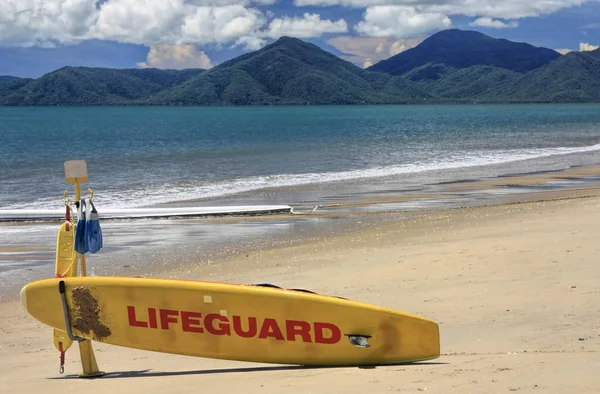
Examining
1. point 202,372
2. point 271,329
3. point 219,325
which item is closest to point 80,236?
point 219,325

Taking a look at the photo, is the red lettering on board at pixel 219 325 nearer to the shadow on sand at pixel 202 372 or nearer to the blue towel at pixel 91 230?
the shadow on sand at pixel 202 372

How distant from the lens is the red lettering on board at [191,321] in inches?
254

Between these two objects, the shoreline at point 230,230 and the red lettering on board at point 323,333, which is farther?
the shoreline at point 230,230

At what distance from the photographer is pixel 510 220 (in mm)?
15227

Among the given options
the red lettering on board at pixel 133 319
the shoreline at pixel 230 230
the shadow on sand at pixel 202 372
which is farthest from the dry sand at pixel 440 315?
the shoreline at pixel 230 230

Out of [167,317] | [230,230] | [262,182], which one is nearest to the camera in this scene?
[167,317]

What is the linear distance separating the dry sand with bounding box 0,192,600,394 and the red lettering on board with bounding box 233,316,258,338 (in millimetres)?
315

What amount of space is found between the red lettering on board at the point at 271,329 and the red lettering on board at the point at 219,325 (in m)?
0.33

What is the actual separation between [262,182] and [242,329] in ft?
74.7

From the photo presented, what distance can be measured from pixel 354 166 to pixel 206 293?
30.1 m

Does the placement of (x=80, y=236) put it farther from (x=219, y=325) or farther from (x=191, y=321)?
(x=219, y=325)

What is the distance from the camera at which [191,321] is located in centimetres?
648

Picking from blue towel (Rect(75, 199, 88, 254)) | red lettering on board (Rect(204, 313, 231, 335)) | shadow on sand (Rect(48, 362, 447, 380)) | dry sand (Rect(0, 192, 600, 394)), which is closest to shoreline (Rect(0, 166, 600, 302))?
dry sand (Rect(0, 192, 600, 394))

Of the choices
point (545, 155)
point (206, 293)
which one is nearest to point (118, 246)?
point (206, 293)
